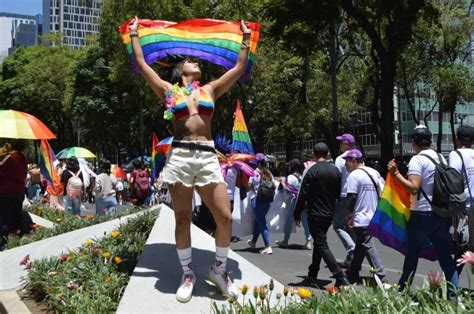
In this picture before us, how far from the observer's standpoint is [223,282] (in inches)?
181

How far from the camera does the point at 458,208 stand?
5.62m

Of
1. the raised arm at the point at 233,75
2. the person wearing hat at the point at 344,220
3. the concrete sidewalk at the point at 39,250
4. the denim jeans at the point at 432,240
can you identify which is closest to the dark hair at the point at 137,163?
the concrete sidewalk at the point at 39,250

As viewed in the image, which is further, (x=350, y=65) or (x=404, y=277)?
(x=350, y=65)

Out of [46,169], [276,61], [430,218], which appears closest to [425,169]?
[430,218]

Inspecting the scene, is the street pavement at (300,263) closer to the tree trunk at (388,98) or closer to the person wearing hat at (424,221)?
the person wearing hat at (424,221)

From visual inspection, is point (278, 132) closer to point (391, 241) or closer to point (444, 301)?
point (391, 241)

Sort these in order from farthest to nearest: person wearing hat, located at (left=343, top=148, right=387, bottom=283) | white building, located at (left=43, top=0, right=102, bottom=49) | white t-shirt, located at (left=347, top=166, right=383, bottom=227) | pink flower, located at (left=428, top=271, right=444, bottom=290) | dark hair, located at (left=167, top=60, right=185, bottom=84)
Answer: white building, located at (left=43, top=0, right=102, bottom=49)
white t-shirt, located at (left=347, top=166, right=383, bottom=227)
person wearing hat, located at (left=343, top=148, right=387, bottom=283)
dark hair, located at (left=167, top=60, right=185, bottom=84)
pink flower, located at (left=428, top=271, right=444, bottom=290)

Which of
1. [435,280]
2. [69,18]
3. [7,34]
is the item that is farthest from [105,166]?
[7,34]

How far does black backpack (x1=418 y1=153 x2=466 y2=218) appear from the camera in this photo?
5.60 metres

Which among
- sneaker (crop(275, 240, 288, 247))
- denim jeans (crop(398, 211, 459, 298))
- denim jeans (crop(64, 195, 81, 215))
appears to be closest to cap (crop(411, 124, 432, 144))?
denim jeans (crop(398, 211, 459, 298))

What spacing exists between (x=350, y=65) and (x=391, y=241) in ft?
104

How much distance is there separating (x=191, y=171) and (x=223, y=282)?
922 mm

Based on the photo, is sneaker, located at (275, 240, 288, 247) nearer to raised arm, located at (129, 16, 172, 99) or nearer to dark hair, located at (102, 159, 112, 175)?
dark hair, located at (102, 159, 112, 175)

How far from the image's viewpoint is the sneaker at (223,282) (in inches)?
179
